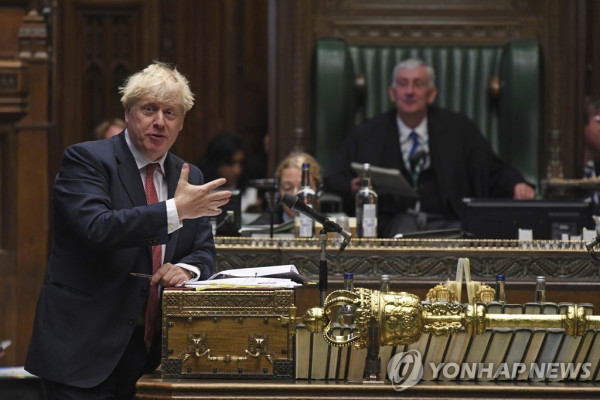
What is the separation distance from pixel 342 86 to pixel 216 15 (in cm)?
142

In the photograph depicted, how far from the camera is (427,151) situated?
293 inches

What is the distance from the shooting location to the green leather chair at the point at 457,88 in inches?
308

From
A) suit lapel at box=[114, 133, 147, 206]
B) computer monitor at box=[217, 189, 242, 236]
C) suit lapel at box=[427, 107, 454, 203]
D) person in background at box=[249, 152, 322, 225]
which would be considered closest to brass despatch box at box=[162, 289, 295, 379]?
suit lapel at box=[114, 133, 147, 206]

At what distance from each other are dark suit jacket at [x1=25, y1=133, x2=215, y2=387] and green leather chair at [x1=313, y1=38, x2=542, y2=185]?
4249 millimetres

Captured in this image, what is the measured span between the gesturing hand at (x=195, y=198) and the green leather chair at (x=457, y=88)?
4383 mm

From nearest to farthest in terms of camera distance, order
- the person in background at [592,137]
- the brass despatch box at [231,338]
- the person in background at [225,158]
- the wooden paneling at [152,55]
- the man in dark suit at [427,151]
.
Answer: the brass despatch box at [231,338] → the person in background at [592,137] → the man in dark suit at [427,151] → the person in background at [225,158] → the wooden paneling at [152,55]

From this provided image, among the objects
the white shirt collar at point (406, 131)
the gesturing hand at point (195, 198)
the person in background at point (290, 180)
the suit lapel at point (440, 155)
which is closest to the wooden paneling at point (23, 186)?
the person in background at point (290, 180)

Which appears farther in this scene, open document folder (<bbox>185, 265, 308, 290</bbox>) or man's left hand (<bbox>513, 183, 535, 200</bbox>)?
man's left hand (<bbox>513, 183, 535, 200</bbox>)

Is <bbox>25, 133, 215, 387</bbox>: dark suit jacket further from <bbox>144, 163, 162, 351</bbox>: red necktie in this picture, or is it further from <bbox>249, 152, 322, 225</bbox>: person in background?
<bbox>249, 152, 322, 225</bbox>: person in background

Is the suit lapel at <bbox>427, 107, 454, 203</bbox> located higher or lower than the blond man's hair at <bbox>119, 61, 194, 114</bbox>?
lower

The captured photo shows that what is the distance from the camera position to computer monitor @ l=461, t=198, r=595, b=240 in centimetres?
552

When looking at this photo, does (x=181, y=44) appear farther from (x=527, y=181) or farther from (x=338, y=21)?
(x=527, y=181)

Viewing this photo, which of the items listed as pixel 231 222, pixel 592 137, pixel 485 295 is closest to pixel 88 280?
pixel 485 295

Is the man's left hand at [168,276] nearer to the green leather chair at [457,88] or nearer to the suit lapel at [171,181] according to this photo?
the suit lapel at [171,181]
